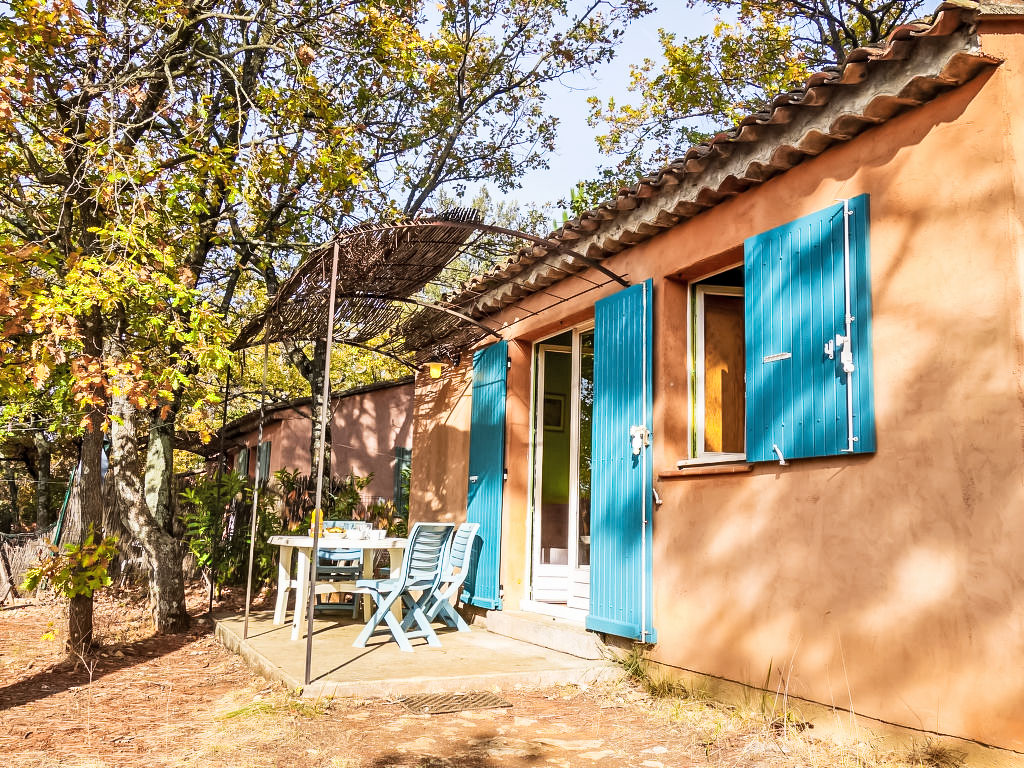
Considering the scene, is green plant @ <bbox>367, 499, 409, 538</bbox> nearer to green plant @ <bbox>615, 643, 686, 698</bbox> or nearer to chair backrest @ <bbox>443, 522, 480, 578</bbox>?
chair backrest @ <bbox>443, 522, 480, 578</bbox>

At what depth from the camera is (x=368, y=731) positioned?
4.28 m

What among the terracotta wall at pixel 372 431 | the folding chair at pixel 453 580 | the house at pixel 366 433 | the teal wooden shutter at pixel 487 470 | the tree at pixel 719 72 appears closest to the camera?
the folding chair at pixel 453 580

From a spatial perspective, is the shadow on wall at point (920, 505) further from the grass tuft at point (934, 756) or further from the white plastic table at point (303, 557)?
the white plastic table at point (303, 557)

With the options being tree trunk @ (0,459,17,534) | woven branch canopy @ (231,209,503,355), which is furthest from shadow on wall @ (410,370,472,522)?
tree trunk @ (0,459,17,534)

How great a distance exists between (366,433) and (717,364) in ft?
38.5

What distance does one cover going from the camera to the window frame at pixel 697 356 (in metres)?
5.47

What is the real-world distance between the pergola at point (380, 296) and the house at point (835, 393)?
0.95 meters

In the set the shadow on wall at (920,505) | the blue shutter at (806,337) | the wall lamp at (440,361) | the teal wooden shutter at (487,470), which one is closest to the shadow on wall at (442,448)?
the wall lamp at (440,361)

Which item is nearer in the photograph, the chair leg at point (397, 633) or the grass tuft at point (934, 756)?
the grass tuft at point (934, 756)

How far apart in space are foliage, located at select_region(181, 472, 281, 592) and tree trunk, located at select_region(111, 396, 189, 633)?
1.98 metres

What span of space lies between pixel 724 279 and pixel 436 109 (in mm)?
8536

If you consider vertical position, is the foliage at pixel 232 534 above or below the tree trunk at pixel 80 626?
above

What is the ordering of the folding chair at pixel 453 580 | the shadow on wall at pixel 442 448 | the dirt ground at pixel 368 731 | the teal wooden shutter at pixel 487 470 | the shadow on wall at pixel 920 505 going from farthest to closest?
the shadow on wall at pixel 442 448, the teal wooden shutter at pixel 487 470, the folding chair at pixel 453 580, the dirt ground at pixel 368 731, the shadow on wall at pixel 920 505

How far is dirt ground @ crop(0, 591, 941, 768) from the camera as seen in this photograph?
385 cm
